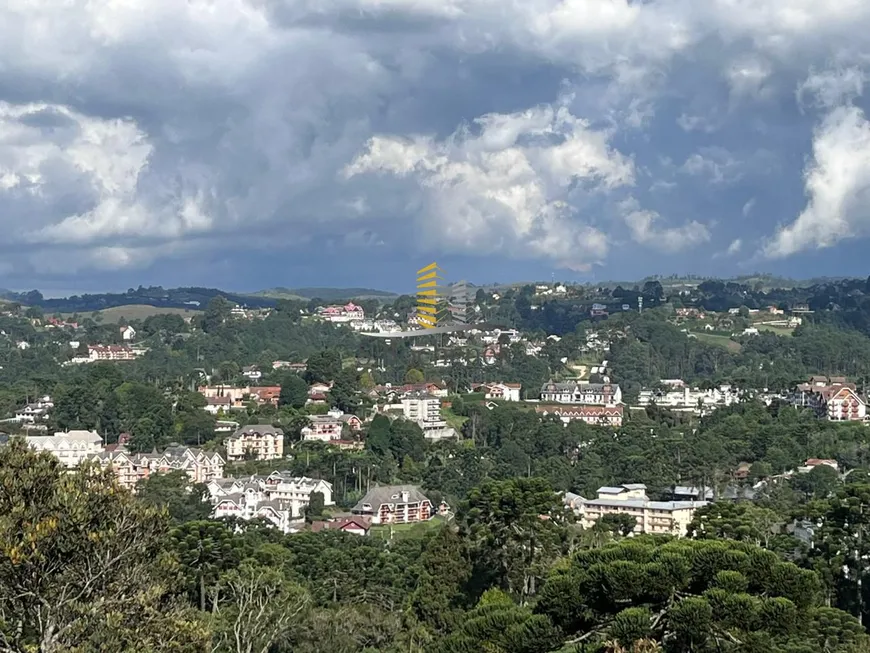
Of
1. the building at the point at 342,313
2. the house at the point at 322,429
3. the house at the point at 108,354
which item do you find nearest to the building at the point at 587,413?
the house at the point at 322,429

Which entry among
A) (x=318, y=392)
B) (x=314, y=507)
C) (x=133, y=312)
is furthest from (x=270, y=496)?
(x=133, y=312)

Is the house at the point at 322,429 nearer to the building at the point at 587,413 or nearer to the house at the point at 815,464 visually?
the building at the point at 587,413

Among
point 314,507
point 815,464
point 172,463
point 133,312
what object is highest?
point 133,312

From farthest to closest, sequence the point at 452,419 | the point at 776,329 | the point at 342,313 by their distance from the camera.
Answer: the point at 342,313, the point at 776,329, the point at 452,419

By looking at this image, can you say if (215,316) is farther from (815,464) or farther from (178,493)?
(815,464)

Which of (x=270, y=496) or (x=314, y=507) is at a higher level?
(x=270, y=496)

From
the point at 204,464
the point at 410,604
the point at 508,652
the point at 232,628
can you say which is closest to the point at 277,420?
the point at 204,464

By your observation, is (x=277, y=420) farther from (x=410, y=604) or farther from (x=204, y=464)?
(x=410, y=604)

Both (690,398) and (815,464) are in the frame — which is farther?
(690,398)
